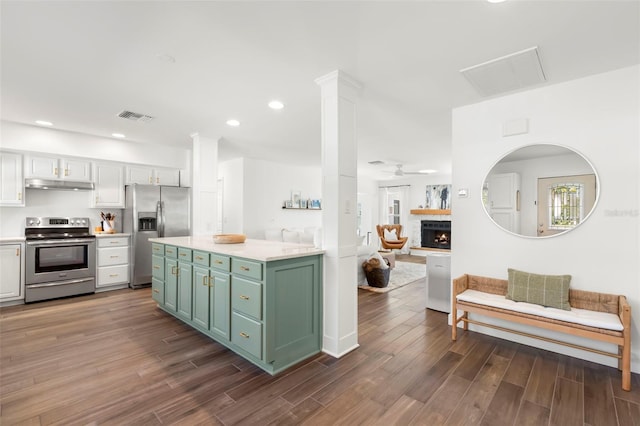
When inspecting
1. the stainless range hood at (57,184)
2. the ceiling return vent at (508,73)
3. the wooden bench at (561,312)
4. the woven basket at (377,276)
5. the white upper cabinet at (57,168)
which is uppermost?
the ceiling return vent at (508,73)

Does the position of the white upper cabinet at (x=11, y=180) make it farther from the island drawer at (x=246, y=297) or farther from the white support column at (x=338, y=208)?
the white support column at (x=338, y=208)

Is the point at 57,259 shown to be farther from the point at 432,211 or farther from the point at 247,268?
the point at 432,211

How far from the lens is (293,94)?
3203mm

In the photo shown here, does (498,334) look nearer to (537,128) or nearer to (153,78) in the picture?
(537,128)

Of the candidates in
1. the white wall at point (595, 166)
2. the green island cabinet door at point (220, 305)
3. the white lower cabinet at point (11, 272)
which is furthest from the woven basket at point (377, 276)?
the white lower cabinet at point (11, 272)

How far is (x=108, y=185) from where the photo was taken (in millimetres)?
5266

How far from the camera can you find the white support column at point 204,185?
4.84m

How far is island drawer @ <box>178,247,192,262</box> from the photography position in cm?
333

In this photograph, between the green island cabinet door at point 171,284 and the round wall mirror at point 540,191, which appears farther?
the green island cabinet door at point 171,284

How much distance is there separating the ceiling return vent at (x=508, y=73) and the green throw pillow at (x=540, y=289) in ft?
5.95

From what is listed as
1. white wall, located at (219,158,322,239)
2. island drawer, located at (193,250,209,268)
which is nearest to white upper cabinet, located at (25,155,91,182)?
white wall, located at (219,158,322,239)

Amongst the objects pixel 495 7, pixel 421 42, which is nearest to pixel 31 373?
pixel 421 42

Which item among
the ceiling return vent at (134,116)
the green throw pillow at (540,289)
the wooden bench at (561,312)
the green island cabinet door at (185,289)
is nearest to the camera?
the wooden bench at (561,312)

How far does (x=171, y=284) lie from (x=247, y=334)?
5.41 ft
